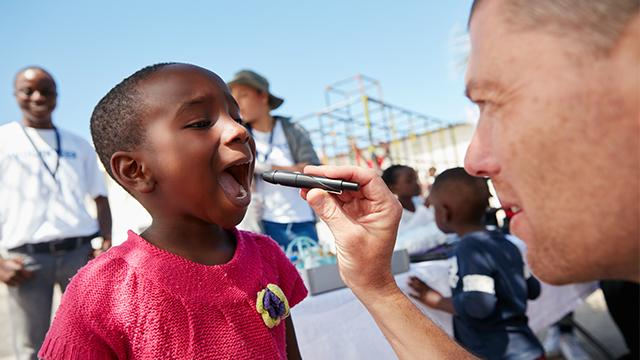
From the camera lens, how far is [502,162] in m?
0.72

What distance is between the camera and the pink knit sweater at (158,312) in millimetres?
955

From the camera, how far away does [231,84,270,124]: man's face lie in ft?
10.4

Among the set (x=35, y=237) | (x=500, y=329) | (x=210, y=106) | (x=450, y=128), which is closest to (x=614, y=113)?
(x=210, y=106)

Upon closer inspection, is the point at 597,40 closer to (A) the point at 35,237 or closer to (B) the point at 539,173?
(B) the point at 539,173

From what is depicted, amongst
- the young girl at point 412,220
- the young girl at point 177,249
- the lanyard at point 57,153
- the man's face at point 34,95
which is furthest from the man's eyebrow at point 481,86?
the man's face at point 34,95

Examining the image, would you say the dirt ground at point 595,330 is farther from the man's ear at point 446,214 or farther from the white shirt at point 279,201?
the white shirt at point 279,201

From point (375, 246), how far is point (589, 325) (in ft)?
13.9

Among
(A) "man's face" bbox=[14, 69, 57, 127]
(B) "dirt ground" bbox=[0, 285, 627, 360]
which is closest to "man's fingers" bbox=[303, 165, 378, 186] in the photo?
(A) "man's face" bbox=[14, 69, 57, 127]

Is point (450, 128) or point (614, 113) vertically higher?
point (614, 113)

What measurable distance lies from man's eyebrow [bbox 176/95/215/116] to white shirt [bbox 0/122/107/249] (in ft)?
6.72

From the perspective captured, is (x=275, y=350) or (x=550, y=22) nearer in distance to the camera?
(x=550, y=22)

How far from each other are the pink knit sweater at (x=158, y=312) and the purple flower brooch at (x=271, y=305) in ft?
0.05

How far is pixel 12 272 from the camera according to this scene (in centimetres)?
250

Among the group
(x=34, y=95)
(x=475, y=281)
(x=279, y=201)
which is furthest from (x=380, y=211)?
(x=34, y=95)
